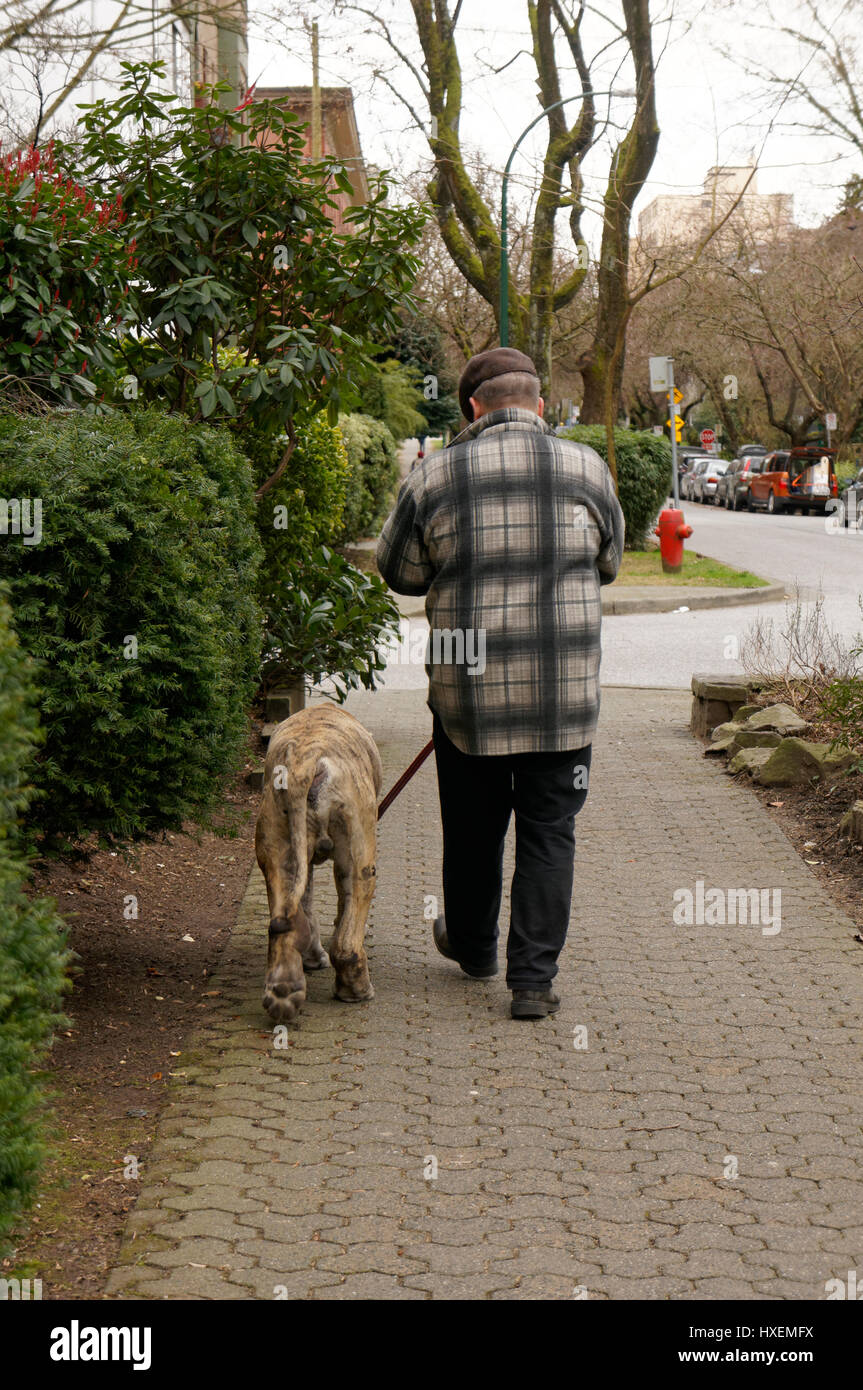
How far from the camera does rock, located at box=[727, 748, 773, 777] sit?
9.45 metres

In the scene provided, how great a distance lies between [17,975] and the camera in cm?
311

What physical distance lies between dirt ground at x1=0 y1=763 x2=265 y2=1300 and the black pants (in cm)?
82

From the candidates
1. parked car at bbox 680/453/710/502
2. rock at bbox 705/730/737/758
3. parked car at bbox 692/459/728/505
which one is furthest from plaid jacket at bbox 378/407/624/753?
parked car at bbox 680/453/710/502

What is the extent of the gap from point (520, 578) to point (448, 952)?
1.53 m

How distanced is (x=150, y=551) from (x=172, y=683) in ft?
1.41

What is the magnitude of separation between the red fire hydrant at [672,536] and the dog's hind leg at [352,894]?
18205 millimetres

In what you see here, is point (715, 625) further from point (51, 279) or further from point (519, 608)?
point (519, 608)

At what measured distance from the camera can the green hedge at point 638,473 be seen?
88.3 feet

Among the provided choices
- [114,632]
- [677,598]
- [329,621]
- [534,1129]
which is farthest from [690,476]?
[534,1129]

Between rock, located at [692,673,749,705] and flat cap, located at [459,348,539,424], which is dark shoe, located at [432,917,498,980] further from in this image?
rock, located at [692,673,749,705]

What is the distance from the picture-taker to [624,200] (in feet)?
75.8

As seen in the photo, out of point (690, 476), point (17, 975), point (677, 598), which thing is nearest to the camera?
point (17, 975)

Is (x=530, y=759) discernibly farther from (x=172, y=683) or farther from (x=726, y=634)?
(x=726, y=634)

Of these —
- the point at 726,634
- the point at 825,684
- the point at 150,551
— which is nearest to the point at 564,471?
the point at 150,551
